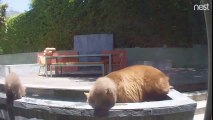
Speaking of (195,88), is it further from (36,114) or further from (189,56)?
(189,56)

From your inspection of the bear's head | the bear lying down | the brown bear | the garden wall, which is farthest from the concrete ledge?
the garden wall

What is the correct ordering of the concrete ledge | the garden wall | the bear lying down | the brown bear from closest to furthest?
the concrete ledge, the bear lying down, the brown bear, the garden wall

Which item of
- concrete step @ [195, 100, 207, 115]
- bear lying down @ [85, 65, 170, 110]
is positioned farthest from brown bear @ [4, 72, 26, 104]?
concrete step @ [195, 100, 207, 115]

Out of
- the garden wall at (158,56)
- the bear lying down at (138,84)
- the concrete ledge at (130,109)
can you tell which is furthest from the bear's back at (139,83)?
the garden wall at (158,56)

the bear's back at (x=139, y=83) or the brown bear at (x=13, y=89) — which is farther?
the brown bear at (x=13, y=89)

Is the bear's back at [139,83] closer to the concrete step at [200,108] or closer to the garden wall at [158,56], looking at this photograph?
the concrete step at [200,108]

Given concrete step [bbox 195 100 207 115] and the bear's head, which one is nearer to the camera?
the bear's head

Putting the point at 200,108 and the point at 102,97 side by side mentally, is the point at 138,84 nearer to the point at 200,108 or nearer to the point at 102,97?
the point at 102,97

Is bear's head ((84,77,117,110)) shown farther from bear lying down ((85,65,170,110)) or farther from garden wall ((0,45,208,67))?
garden wall ((0,45,208,67))

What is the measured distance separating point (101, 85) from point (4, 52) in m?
9.17

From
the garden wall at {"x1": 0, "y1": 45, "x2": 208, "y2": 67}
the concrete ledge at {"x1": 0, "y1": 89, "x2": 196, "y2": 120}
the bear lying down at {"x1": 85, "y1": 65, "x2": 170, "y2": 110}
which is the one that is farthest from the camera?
the garden wall at {"x1": 0, "y1": 45, "x2": 208, "y2": 67}

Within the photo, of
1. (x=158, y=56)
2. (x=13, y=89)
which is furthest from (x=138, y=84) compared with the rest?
(x=158, y=56)

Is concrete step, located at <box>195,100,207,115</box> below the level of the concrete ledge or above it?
below

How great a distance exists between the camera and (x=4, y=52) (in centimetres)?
1152
